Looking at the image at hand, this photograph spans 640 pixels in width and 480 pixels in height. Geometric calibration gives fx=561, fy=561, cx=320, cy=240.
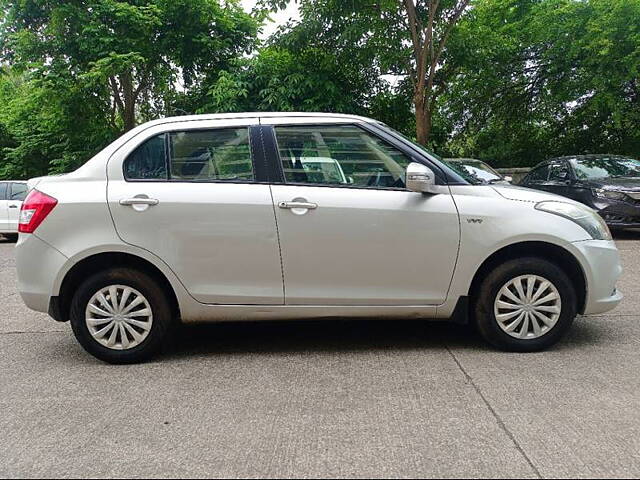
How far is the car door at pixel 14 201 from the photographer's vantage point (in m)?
12.7

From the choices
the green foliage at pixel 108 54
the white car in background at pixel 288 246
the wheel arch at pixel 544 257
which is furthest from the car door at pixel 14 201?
the wheel arch at pixel 544 257

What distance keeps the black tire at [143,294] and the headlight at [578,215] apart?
2.82 m

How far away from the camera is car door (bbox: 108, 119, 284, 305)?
3.98 metres

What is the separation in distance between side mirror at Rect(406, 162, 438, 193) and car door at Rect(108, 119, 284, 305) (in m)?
1.01

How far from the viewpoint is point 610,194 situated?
9852 mm

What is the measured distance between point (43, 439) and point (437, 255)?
271 centimetres

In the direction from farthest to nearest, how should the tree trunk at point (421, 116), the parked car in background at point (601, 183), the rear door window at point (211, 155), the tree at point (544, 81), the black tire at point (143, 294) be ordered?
the tree at point (544, 81) → the tree trunk at point (421, 116) → the parked car in background at point (601, 183) → the rear door window at point (211, 155) → the black tire at point (143, 294)

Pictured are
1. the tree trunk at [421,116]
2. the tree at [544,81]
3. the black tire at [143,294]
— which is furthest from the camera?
the tree at [544,81]

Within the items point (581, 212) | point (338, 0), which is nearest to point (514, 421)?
point (581, 212)

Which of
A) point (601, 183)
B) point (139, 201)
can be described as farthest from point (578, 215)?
point (601, 183)

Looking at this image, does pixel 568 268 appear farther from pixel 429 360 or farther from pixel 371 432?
pixel 371 432

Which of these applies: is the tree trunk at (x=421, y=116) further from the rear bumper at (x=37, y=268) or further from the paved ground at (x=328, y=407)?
the rear bumper at (x=37, y=268)

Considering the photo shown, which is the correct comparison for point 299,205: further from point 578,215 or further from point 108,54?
point 108,54

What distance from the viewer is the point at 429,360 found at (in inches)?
159
